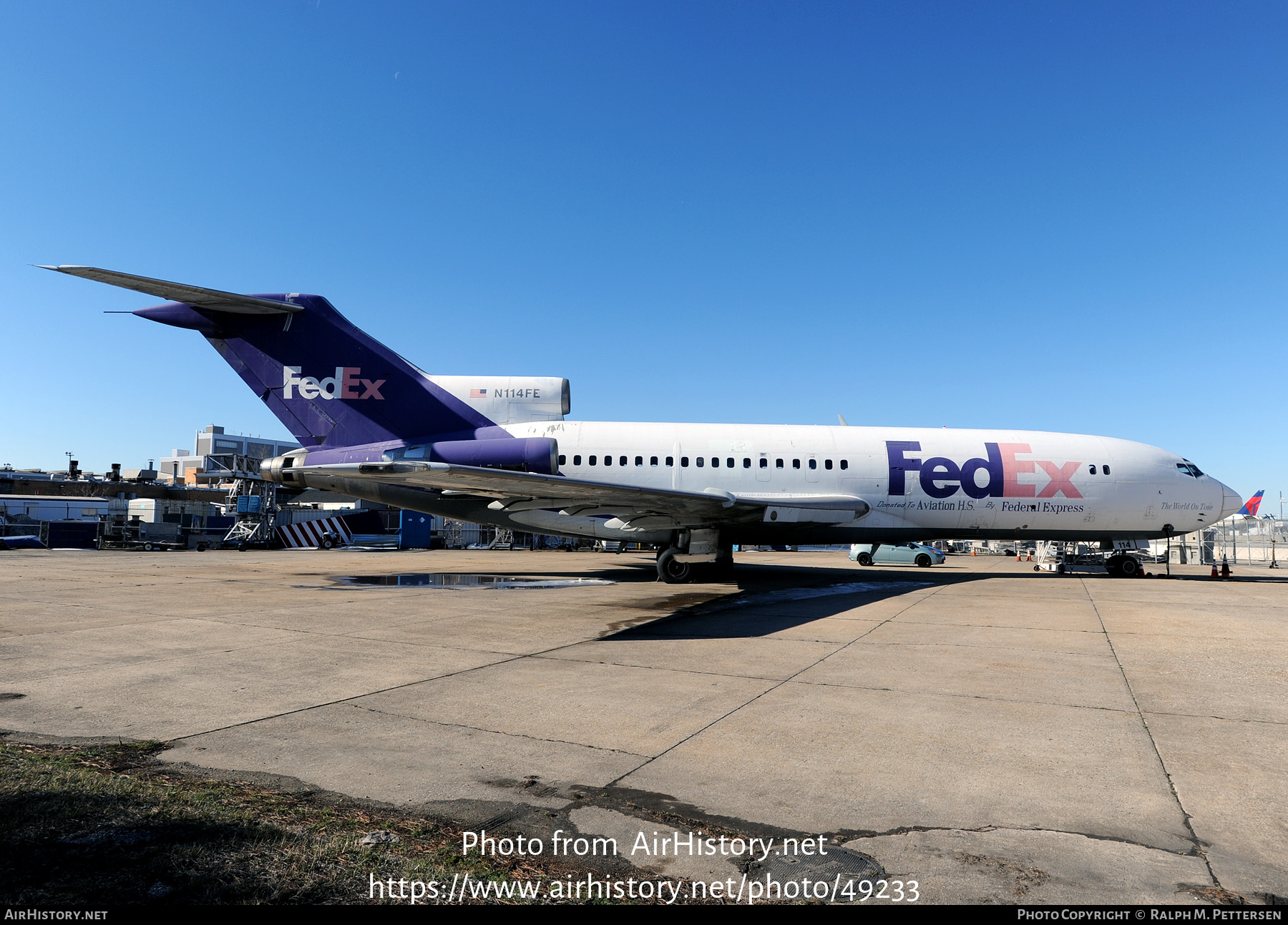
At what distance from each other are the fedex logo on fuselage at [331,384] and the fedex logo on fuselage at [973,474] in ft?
43.1

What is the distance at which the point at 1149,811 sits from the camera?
3559 millimetres

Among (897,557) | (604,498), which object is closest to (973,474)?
(604,498)

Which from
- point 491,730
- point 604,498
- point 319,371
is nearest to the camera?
point 491,730

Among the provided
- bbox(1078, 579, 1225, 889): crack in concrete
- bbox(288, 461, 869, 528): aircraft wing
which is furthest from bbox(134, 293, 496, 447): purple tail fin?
bbox(1078, 579, 1225, 889): crack in concrete

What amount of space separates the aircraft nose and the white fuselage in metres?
1.13

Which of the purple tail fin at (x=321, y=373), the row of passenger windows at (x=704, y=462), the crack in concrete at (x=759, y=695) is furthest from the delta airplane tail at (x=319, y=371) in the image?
the crack in concrete at (x=759, y=695)

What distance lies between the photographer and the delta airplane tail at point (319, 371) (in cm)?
1562

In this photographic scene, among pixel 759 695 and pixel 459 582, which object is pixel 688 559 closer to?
pixel 459 582

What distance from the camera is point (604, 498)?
43.8 ft

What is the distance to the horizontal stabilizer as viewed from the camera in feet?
40.1

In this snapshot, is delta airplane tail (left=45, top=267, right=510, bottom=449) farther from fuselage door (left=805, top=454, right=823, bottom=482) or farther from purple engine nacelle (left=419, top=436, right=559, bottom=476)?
fuselage door (left=805, top=454, right=823, bottom=482)

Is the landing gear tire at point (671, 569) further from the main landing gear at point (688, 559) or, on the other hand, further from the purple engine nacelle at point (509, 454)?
the purple engine nacelle at point (509, 454)

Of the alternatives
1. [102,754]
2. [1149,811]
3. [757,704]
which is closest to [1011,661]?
[757,704]

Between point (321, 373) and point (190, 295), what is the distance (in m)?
2.99
